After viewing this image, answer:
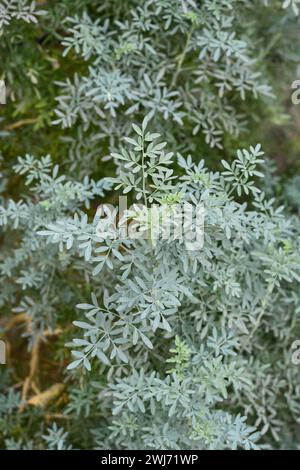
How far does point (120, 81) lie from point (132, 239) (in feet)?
1.39

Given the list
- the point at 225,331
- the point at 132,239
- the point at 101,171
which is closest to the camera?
the point at 132,239

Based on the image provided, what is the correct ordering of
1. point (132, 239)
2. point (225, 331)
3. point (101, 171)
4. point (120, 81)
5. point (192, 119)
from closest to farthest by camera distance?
point (132, 239) → point (225, 331) → point (120, 81) → point (192, 119) → point (101, 171)

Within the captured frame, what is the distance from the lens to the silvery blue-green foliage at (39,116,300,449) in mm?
1271

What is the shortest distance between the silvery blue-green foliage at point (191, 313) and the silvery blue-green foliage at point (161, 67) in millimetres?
128

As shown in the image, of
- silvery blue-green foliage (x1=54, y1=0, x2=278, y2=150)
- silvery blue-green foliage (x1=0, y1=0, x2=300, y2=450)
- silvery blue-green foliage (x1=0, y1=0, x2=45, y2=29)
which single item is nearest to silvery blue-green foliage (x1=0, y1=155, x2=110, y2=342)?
silvery blue-green foliage (x1=0, y1=0, x2=300, y2=450)

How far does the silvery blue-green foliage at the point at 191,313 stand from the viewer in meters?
1.27

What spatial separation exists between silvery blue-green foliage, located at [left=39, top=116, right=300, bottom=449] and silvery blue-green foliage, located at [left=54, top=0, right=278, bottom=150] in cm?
13

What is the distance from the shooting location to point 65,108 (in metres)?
1.61

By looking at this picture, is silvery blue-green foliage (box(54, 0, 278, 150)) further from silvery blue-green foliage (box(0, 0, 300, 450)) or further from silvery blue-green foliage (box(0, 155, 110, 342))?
silvery blue-green foliage (box(0, 155, 110, 342))

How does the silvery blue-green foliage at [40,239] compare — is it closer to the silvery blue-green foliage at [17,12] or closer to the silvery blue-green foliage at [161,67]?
the silvery blue-green foliage at [161,67]

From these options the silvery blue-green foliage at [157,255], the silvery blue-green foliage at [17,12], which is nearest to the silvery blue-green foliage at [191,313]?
the silvery blue-green foliage at [157,255]

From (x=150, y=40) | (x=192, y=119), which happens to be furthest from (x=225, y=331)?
(x=150, y=40)

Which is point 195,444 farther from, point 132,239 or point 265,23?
point 265,23

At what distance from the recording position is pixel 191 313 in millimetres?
1447
